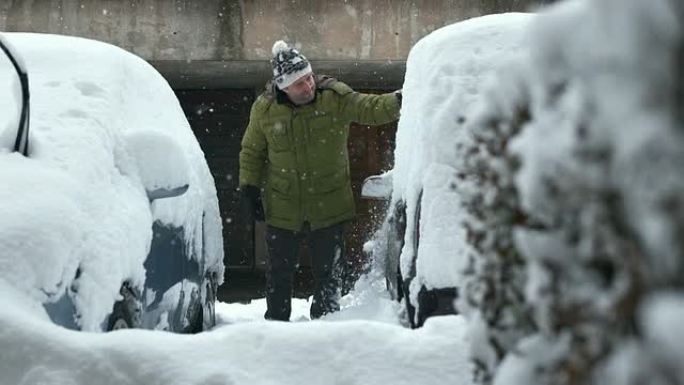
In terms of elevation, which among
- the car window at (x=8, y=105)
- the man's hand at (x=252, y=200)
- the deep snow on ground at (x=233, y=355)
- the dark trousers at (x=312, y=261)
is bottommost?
the dark trousers at (x=312, y=261)

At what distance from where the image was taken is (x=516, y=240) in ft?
4.50

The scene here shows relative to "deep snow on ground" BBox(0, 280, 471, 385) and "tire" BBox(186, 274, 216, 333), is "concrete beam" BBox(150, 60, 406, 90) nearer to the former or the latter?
"tire" BBox(186, 274, 216, 333)

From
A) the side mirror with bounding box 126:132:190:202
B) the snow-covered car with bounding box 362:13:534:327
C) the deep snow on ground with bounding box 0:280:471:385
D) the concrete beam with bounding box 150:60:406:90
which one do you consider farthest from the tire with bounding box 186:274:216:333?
the concrete beam with bounding box 150:60:406:90

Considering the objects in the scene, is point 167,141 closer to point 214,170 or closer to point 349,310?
point 349,310

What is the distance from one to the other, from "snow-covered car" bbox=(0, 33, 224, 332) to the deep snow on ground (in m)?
0.22

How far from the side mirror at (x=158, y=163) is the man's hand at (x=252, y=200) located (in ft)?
7.52

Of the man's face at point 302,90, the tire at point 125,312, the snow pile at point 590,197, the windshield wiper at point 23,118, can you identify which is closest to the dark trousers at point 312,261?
the man's face at point 302,90

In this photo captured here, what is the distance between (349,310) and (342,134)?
0.99 meters

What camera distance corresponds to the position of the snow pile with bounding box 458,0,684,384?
1041 millimetres

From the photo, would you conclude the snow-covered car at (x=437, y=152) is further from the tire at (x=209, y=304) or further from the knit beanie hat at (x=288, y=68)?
the knit beanie hat at (x=288, y=68)

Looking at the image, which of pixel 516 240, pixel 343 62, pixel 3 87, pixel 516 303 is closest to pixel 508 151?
pixel 516 240

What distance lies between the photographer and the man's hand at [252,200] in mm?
6141

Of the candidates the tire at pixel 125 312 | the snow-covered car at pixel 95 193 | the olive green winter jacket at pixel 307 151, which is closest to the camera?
the snow-covered car at pixel 95 193

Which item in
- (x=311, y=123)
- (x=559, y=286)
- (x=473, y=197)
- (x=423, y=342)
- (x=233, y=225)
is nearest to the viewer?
(x=559, y=286)
